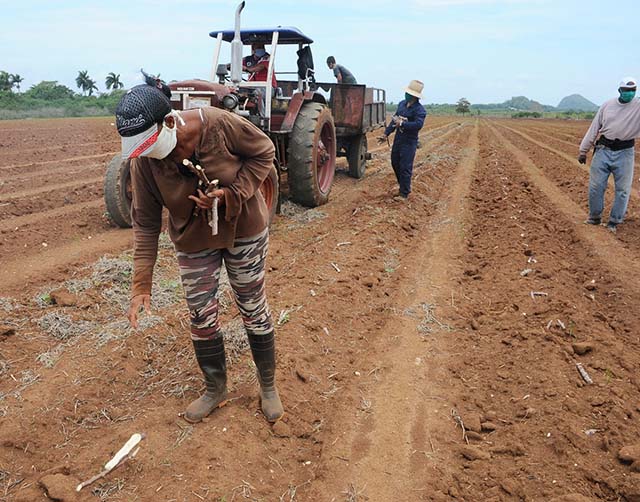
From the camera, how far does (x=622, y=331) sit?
4055 mm

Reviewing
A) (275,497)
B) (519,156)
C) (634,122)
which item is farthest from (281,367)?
(519,156)

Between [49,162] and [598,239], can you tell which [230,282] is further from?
[49,162]

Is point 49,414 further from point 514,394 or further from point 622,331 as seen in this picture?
point 622,331

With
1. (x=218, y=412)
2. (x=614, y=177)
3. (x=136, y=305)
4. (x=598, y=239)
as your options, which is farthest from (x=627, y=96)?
(x=136, y=305)

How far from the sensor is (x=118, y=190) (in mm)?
6176

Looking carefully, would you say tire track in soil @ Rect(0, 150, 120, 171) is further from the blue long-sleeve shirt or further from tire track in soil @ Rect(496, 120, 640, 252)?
tire track in soil @ Rect(496, 120, 640, 252)

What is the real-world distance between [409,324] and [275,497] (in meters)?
2.05

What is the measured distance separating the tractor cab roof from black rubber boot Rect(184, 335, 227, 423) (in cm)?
545

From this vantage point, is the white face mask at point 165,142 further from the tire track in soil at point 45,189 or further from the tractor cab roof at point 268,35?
the tire track in soil at point 45,189

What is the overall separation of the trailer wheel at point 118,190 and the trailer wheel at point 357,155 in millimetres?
4992

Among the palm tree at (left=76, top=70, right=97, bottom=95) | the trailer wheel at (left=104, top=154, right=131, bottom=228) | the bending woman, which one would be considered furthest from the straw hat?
the palm tree at (left=76, top=70, right=97, bottom=95)

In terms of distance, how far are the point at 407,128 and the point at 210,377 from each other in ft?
18.1

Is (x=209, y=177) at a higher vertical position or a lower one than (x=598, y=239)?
higher

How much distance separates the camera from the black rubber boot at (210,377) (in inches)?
112
